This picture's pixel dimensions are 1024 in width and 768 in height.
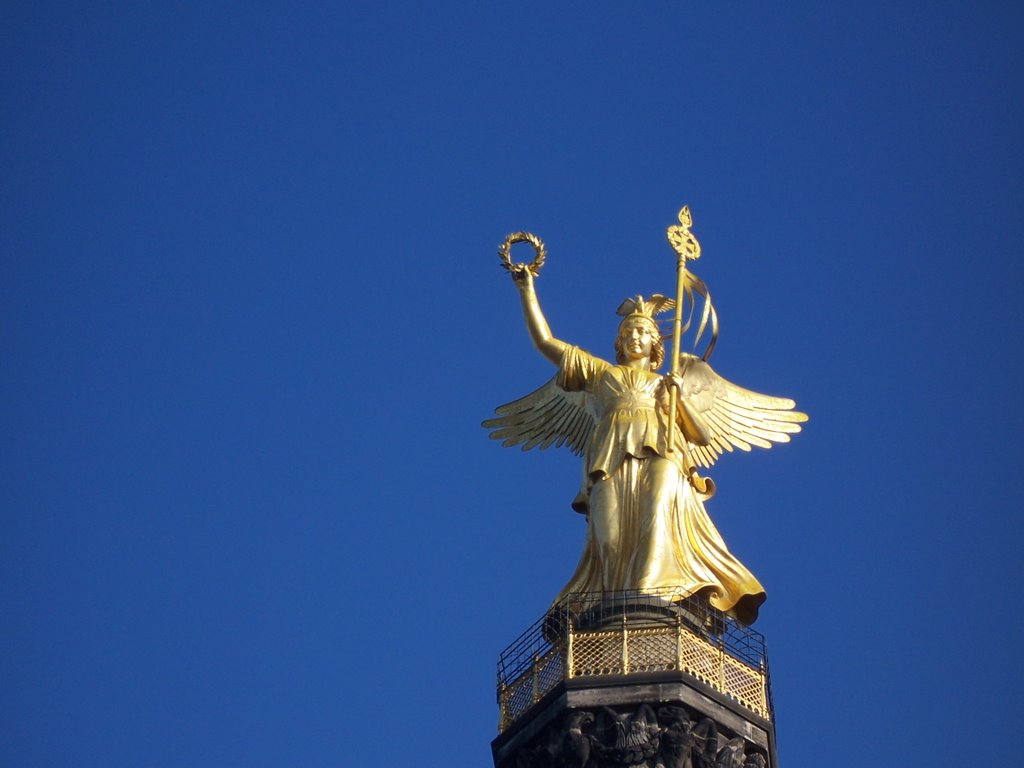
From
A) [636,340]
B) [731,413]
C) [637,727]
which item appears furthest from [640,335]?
[637,727]

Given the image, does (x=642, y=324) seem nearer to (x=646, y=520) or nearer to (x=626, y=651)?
(x=646, y=520)

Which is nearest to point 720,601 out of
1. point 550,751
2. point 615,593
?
point 615,593

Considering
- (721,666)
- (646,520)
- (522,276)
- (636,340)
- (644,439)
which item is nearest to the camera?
(721,666)

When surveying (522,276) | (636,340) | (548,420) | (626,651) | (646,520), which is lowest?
(626,651)

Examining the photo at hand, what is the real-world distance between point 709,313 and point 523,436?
11.7 ft

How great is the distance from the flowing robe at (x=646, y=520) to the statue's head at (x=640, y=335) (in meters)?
1.14

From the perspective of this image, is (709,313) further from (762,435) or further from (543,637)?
(543,637)

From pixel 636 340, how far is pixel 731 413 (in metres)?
1.97

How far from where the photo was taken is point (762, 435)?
4175 centimetres

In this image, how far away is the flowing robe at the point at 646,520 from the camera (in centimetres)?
3806

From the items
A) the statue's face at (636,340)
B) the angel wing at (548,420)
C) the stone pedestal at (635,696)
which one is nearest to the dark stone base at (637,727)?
the stone pedestal at (635,696)

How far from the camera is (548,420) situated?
136ft

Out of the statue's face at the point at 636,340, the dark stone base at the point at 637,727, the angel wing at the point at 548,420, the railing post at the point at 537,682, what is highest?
the statue's face at the point at 636,340

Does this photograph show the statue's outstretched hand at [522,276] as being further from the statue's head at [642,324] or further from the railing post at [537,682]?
the railing post at [537,682]
